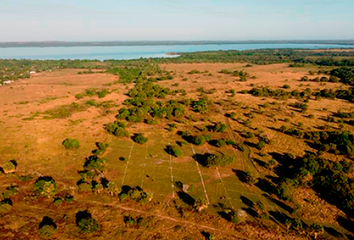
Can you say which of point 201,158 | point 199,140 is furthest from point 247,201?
point 199,140

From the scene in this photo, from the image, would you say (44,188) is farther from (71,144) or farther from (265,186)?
(265,186)

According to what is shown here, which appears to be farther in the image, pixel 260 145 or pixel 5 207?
pixel 260 145

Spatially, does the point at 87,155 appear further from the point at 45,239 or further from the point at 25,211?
the point at 45,239

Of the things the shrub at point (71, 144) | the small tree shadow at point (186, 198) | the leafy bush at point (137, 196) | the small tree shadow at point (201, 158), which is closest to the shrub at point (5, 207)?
the leafy bush at point (137, 196)

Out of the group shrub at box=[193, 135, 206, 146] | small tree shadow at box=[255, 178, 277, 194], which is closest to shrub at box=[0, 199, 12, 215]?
shrub at box=[193, 135, 206, 146]

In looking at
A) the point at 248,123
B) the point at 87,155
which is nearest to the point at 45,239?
the point at 87,155

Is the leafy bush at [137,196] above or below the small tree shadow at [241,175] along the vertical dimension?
above

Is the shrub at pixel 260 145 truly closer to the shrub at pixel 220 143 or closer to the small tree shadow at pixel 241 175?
the shrub at pixel 220 143

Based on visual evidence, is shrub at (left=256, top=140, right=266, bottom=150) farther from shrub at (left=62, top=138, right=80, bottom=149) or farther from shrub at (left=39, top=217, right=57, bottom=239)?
shrub at (left=39, top=217, right=57, bottom=239)
